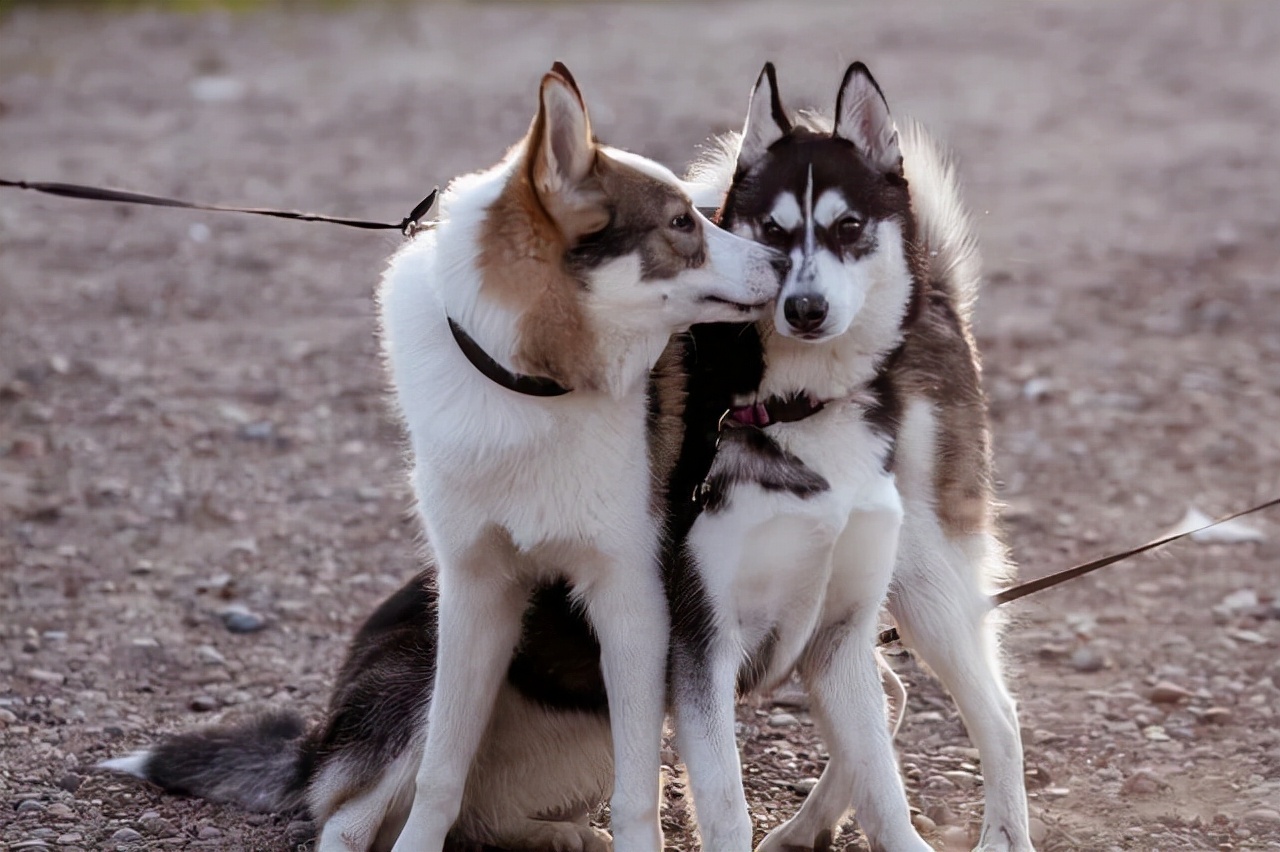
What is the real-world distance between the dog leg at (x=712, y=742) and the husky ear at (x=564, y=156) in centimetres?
84

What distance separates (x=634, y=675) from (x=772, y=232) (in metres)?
0.90

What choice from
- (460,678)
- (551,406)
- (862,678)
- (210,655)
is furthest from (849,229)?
(210,655)

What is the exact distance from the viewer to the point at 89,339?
689 cm

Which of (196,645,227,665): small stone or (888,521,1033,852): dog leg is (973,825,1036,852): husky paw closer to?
(888,521,1033,852): dog leg

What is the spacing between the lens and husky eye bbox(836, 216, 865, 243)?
3135mm

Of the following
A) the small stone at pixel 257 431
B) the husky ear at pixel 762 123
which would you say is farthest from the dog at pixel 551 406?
the small stone at pixel 257 431

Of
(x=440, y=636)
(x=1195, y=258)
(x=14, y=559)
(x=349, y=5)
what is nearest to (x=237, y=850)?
(x=440, y=636)

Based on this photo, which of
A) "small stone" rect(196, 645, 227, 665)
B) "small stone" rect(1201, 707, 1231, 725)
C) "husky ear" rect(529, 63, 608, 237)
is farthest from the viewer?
"small stone" rect(196, 645, 227, 665)

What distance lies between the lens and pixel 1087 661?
447 centimetres

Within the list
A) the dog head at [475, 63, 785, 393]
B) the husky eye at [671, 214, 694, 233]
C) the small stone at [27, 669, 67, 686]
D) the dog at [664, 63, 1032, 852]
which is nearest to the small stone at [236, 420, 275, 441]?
the small stone at [27, 669, 67, 686]

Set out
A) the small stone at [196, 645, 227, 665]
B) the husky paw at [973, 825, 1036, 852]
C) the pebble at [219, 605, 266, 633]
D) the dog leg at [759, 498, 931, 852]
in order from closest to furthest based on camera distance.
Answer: the dog leg at [759, 498, 931, 852] < the husky paw at [973, 825, 1036, 852] < the small stone at [196, 645, 227, 665] < the pebble at [219, 605, 266, 633]

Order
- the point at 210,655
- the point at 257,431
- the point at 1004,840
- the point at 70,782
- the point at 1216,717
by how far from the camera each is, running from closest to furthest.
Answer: the point at 1004,840 → the point at 70,782 → the point at 1216,717 → the point at 210,655 → the point at 257,431

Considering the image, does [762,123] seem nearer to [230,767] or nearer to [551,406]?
[551,406]

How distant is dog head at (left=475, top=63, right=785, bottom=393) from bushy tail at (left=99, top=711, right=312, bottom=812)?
47.5 inches
